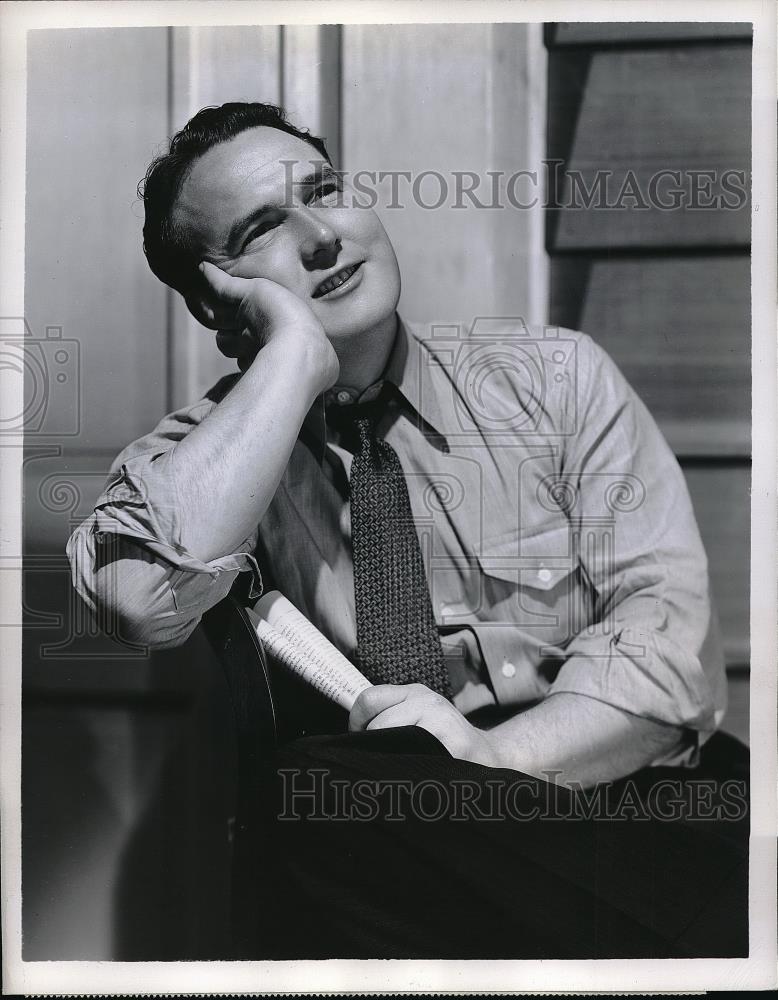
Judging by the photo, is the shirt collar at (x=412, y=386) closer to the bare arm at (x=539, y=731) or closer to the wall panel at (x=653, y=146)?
the wall panel at (x=653, y=146)

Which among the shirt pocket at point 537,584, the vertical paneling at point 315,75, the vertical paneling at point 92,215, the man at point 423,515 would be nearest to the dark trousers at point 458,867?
the man at point 423,515

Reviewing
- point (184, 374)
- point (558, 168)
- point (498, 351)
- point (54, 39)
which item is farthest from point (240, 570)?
point (54, 39)

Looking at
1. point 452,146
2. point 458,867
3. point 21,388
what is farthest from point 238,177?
point 458,867

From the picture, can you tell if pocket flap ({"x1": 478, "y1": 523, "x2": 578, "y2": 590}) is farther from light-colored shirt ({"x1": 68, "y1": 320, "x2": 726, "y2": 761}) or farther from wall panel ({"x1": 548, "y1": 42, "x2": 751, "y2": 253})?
wall panel ({"x1": 548, "y1": 42, "x2": 751, "y2": 253})

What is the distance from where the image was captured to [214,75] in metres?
1.52

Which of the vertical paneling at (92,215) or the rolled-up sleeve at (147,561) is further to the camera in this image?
the vertical paneling at (92,215)

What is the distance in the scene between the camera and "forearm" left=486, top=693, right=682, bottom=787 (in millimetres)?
1425

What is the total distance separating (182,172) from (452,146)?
410mm

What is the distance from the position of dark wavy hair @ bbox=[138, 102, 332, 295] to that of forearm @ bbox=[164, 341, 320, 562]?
0.22m

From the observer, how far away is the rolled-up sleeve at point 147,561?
4.42 feet

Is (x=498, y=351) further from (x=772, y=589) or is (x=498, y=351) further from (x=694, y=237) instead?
(x=772, y=589)

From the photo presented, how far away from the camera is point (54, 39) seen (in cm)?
155

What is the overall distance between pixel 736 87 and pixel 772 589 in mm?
769

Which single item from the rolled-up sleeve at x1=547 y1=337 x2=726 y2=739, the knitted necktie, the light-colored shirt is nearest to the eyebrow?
the light-colored shirt
